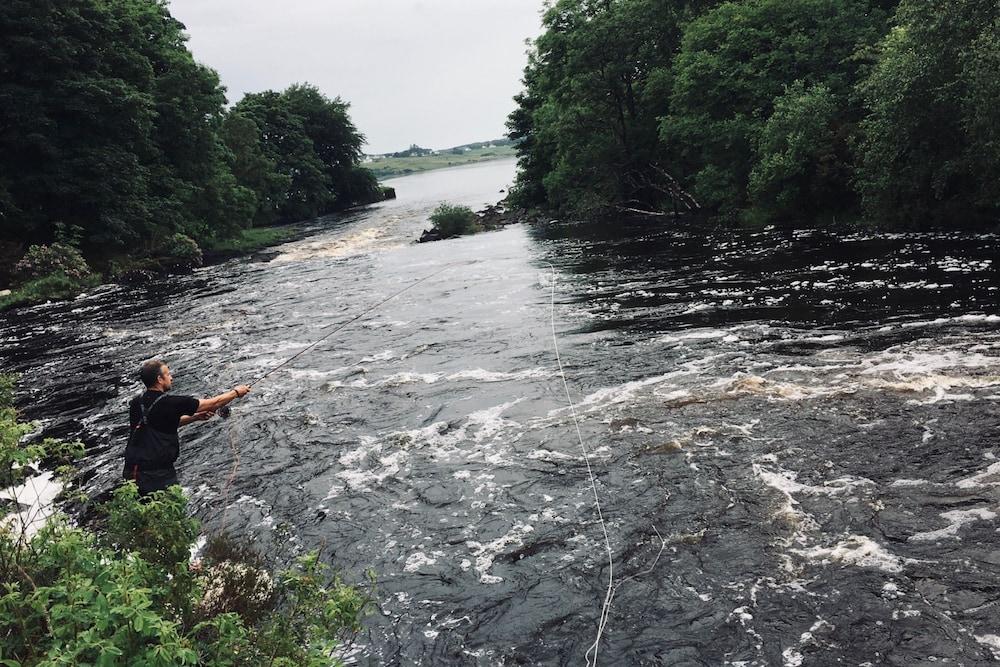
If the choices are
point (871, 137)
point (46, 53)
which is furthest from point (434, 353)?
point (46, 53)

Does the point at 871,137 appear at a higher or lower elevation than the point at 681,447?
higher

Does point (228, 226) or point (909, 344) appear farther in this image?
point (228, 226)

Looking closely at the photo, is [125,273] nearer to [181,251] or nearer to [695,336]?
[181,251]

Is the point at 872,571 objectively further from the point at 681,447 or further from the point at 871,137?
the point at 871,137

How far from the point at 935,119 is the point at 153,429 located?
70.2 feet

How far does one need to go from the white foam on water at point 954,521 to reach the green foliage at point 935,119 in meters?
14.3

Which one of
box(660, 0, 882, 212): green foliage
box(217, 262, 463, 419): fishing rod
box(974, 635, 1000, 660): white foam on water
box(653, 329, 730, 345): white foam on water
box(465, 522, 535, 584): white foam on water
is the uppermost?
box(660, 0, 882, 212): green foliage

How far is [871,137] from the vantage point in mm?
19891

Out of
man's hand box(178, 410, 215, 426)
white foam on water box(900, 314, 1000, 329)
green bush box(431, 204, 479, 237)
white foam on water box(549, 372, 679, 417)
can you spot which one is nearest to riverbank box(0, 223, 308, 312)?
green bush box(431, 204, 479, 237)

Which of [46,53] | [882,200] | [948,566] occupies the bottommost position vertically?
[948,566]

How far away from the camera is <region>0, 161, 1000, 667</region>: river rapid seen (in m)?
5.28

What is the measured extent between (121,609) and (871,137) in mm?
23325

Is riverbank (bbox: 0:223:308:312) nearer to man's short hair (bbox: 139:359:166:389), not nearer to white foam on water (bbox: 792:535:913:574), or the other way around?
man's short hair (bbox: 139:359:166:389)

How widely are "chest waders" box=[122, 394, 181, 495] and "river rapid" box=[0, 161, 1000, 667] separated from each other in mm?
1219
